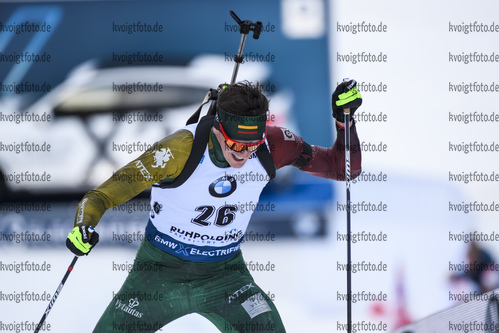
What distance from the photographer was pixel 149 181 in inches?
103

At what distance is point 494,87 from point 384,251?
2.15 m

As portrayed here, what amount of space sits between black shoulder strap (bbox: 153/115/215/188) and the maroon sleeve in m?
0.38

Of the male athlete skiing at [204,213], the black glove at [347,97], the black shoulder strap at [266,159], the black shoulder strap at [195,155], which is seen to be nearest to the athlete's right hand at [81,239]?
the male athlete skiing at [204,213]

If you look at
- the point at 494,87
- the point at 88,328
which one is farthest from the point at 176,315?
the point at 494,87

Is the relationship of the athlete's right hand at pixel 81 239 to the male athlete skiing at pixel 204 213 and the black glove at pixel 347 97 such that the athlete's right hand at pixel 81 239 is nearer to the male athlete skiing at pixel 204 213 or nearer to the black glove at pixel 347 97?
the male athlete skiing at pixel 204 213

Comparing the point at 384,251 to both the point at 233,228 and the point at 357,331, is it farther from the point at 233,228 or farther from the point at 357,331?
the point at 233,228

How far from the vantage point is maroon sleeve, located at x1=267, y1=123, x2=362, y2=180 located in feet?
9.89

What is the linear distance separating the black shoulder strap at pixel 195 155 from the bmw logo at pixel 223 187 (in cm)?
13

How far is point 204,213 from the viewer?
110 inches

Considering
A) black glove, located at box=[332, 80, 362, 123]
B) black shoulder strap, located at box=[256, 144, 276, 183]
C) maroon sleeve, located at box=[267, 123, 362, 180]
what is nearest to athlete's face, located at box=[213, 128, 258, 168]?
black shoulder strap, located at box=[256, 144, 276, 183]

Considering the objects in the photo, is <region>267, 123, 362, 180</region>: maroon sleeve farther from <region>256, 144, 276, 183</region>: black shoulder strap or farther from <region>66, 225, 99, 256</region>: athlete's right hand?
<region>66, 225, 99, 256</region>: athlete's right hand

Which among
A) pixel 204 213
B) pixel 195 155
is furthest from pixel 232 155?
pixel 204 213

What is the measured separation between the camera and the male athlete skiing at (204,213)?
8.60ft

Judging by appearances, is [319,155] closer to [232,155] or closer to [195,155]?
[232,155]
